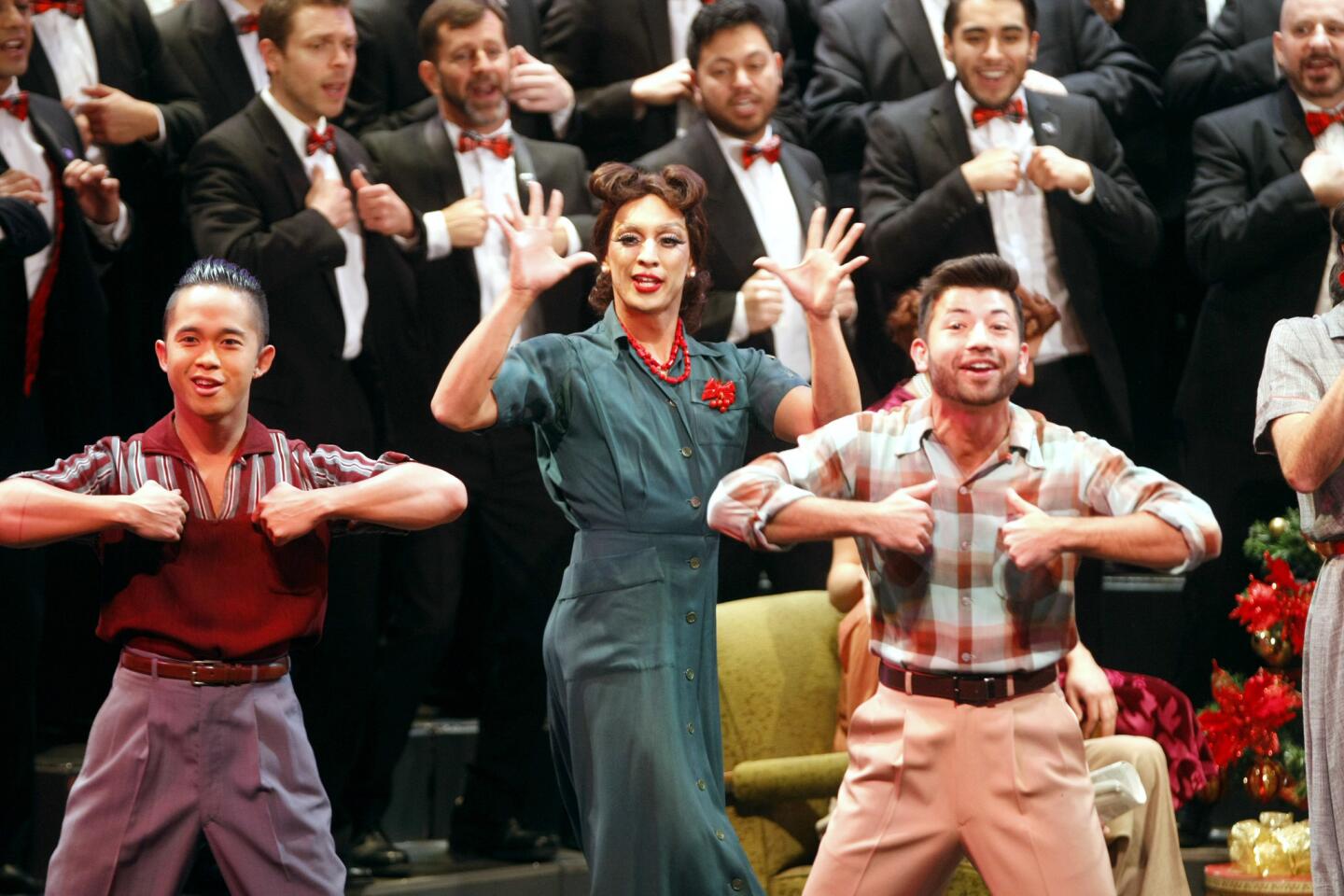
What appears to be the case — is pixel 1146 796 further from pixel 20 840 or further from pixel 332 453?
pixel 20 840

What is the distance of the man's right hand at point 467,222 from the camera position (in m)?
5.20

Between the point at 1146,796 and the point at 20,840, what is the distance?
8.82 feet

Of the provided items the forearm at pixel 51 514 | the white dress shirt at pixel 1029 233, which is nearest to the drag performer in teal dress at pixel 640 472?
the forearm at pixel 51 514

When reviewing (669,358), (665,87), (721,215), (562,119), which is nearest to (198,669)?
(669,358)

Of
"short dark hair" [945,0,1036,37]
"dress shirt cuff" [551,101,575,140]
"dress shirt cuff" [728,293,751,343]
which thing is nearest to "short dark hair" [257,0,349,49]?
"dress shirt cuff" [551,101,575,140]

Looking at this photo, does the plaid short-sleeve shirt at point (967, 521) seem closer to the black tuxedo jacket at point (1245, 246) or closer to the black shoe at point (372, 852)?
the black shoe at point (372, 852)

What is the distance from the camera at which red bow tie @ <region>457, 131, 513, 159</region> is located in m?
5.29

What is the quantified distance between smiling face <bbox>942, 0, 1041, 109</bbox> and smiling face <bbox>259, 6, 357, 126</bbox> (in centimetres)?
180

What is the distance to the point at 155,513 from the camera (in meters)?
3.30

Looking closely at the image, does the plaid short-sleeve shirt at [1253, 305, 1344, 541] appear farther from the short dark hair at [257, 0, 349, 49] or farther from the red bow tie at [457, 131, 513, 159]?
the short dark hair at [257, 0, 349, 49]

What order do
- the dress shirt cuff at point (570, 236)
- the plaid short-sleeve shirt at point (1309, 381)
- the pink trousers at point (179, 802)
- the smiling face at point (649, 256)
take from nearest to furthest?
the pink trousers at point (179, 802) < the plaid short-sleeve shirt at point (1309, 381) < the smiling face at point (649, 256) < the dress shirt cuff at point (570, 236)

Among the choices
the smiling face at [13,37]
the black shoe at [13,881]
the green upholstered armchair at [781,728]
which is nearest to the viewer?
the green upholstered armchair at [781,728]

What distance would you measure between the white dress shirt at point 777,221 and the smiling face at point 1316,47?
1560 mm

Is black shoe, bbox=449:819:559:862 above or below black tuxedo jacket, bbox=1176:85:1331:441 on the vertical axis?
below
